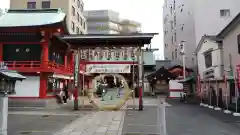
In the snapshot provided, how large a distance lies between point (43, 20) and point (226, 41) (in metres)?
17.2

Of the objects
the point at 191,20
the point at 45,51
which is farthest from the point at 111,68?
the point at 191,20

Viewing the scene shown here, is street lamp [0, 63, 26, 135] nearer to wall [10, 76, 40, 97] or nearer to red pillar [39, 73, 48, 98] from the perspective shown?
red pillar [39, 73, 48, 98]

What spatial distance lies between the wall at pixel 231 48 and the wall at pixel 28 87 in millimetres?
17200

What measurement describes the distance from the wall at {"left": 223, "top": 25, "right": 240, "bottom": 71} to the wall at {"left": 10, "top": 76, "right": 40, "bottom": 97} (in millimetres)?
17200

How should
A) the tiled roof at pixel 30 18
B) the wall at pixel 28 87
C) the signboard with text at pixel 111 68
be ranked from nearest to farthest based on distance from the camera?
the signboard with text at pixel 111 68, the wall at pixel 28 87, the tiled roof at pixel 30 18

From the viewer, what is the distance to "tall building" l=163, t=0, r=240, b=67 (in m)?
35.0

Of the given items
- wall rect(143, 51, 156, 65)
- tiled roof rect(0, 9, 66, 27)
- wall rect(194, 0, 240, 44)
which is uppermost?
wall rect(194, 0, 240, 44)

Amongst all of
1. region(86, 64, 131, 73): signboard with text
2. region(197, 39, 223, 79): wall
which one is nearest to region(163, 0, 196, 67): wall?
region(197, 39, 223, 79): wall

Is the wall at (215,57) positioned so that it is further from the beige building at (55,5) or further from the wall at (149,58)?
the beige building at (55,5)

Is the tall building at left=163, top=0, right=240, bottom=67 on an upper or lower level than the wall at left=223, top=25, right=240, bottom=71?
upper

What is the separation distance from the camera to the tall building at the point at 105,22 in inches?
3339

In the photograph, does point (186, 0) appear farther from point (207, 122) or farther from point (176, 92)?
point (207, 122)

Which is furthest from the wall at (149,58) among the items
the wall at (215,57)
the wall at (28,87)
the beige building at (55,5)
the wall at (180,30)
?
the wall at (28,87)

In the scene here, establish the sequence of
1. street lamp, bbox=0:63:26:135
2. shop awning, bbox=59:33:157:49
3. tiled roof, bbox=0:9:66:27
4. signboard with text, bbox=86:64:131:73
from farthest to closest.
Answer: tiled roof, bbox=0:9:66:27
signboard with text, bbox=86:64:131:73
shop awning, bbox=59:33:157:49
street lamp, bbox=0:63:26:135
